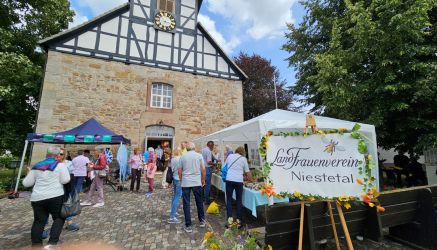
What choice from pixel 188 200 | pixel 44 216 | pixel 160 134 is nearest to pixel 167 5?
pixel 160 134

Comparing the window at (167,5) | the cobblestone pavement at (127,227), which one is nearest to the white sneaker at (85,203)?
the cobblestone pavement at (127,227)

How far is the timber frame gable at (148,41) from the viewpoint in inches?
448

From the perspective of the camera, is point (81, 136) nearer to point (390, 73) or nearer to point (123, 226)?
point (123, 226)

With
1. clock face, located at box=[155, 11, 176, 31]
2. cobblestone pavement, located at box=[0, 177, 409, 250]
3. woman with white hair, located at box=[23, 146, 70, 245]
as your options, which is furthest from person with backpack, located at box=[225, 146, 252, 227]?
clock face, located at box=[155, 11, 176, 31]

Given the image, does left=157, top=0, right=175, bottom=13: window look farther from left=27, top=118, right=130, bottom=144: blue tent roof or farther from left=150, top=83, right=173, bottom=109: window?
left=27, top=118, right=130, bottom=144: blue tent roof

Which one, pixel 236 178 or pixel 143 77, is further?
pixel 143 77

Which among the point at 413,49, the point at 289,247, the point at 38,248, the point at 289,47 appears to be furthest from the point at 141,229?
the point at 289,47

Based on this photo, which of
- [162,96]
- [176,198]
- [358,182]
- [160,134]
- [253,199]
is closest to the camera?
[358,182]

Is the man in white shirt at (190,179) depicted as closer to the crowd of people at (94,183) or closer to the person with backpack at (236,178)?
the crowd of people at (94,183)

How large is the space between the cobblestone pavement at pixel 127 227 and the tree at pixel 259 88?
15.0 m

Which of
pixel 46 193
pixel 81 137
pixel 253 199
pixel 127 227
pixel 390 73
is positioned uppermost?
pixel 390 73

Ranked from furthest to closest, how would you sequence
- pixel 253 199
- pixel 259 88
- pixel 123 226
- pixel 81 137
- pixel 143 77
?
1. pixel 259 88
2. pixel 143 77
3. pixel 81 137
4. pixel 123 226
5. pixel 253 199

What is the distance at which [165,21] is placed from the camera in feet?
42.7

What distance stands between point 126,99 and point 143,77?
146cm
